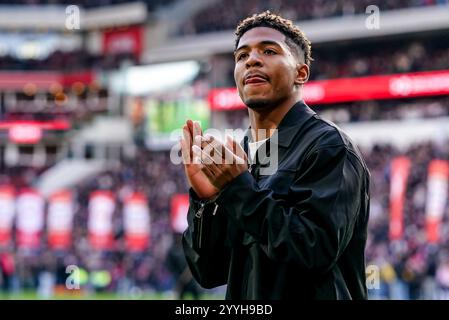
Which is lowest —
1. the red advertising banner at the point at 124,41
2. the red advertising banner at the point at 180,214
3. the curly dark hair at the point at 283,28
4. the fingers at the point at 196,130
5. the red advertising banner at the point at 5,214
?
the red advertising banner at the point at 5,214

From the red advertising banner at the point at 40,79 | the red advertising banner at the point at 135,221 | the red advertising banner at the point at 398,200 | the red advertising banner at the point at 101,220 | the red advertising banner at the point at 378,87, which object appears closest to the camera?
the red advertising banner at the point at 398,200

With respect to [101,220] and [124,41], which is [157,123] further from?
[101,220]

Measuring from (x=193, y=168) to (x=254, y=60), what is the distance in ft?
1.65

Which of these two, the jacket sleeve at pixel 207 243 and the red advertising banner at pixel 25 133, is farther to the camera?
the red advertising banner at pixel 25 133

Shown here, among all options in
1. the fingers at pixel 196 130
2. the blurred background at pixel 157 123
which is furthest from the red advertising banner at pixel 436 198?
the fingers at pixel 196 130

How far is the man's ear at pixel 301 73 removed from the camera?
3.82 m

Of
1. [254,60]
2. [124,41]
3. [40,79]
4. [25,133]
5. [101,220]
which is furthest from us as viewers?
[40,79]

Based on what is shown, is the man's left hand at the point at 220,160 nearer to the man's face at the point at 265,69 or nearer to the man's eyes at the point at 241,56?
the man's face at the point at 265,69

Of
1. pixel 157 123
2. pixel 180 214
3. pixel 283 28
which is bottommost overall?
pixel 180 214

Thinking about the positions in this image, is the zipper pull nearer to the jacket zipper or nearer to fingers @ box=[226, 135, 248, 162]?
the jacket zipper

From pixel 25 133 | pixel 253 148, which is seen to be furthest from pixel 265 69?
pixel 25 133

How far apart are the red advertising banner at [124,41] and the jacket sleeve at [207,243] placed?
44.4 meters

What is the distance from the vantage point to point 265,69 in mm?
3697

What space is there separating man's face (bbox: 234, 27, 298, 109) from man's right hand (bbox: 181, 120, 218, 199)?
0.83 feet
